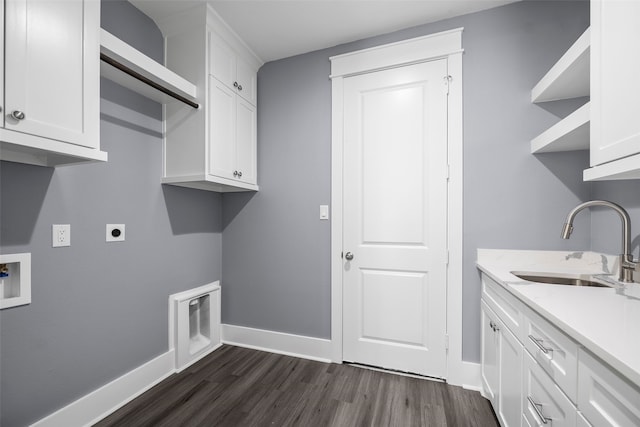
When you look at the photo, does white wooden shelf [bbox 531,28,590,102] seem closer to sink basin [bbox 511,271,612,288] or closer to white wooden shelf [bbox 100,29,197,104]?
sink basin [bbox 511,271,612,288]

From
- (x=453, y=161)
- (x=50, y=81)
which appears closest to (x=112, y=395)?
(x=50, y=81)

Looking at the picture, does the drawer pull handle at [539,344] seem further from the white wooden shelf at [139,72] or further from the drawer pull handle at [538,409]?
the white wooden shelf at [139,72]

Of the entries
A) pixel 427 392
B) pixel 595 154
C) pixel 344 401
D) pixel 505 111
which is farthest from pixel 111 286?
pixel 505 111

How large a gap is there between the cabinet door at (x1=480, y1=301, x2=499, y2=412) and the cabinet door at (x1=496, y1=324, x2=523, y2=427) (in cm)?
7

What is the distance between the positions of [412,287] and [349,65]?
6.12 feet

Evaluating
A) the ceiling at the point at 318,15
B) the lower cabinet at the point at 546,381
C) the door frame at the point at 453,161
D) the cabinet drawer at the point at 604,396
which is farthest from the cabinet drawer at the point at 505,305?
the ceiling at the point at 318,15

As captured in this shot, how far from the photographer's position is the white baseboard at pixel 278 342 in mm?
2322

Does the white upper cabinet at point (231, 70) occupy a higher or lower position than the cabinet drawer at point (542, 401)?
Result: higher

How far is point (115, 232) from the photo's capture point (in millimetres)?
1736

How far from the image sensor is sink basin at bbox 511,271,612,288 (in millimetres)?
1469

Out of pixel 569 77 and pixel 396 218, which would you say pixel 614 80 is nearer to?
pixel 569 77

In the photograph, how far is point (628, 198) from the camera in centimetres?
145

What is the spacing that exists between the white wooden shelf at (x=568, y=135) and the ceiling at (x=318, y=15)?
1.04m

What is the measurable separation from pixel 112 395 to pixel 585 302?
2.53 meters
